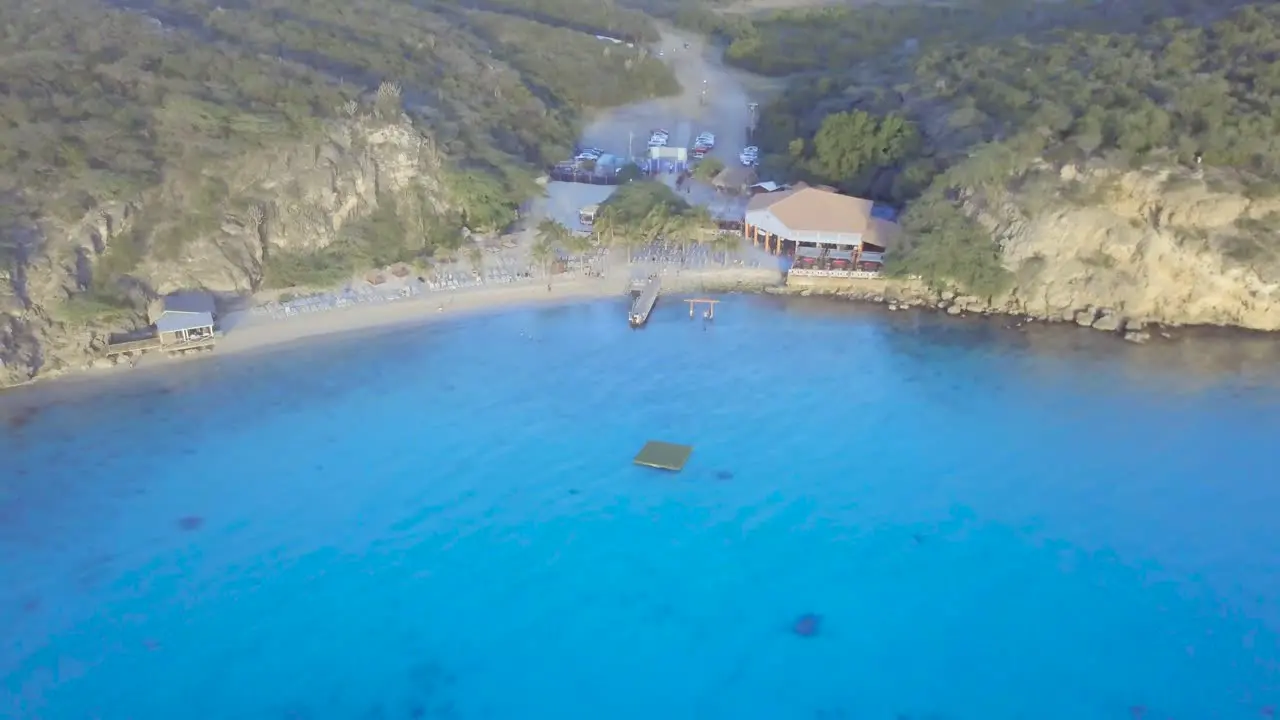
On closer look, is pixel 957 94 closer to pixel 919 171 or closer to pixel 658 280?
pixel 919 171

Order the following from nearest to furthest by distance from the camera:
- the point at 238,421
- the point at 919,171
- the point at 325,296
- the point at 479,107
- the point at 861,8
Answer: the point at 238,421 → the point at 325,296 → the point at 919,171 → the point at 479,107 → the point at 861,8

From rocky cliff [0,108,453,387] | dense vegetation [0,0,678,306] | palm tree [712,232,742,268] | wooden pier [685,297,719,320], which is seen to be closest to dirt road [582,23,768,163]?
dense vegetation [0,0,678,306]

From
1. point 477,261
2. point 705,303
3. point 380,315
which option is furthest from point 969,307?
point 380,315

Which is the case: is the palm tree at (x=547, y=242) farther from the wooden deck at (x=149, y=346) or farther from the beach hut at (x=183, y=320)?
the wooden deck at (x=149, y=346)

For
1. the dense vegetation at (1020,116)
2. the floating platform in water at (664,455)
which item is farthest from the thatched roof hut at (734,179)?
the floating platform in water at (664,455)

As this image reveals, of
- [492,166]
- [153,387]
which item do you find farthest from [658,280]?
[153,387]

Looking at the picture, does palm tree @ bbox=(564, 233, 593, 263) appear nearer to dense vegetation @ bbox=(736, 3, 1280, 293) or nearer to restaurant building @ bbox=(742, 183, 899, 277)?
restaurant building @ bbox=(742, 183, 899, 277)

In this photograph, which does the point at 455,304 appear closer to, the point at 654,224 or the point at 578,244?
the point at 578,244
